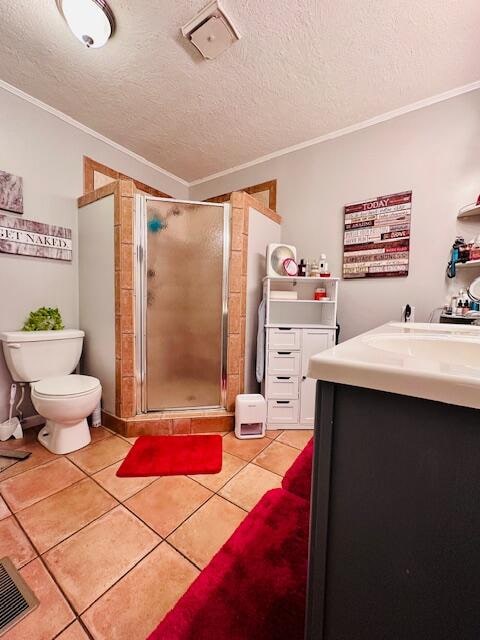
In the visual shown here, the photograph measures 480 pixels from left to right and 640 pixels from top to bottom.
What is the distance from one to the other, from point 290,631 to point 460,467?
0.80 m

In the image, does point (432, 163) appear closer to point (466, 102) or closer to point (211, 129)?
point (466, 102)

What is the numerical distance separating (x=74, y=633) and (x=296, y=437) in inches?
56.7

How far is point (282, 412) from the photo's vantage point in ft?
6.53

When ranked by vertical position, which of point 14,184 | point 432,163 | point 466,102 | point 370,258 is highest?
point 466,102

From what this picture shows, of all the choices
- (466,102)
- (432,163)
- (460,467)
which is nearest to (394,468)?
(460,467)

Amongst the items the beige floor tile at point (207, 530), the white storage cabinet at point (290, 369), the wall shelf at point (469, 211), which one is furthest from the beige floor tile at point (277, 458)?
the wall shelf at point (469, 211)

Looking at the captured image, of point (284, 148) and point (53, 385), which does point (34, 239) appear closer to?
point (53, 385)

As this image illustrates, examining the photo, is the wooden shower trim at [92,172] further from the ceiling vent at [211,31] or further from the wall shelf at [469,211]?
the wall shelf at [469,211]

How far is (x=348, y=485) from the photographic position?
46cm

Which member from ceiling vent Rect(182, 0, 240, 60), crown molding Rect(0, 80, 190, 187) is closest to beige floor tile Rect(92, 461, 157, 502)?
ceiling vent Rect(182, 0, 240, 60)

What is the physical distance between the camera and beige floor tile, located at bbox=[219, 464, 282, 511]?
1261 mm

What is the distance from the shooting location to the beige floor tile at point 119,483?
130 cm

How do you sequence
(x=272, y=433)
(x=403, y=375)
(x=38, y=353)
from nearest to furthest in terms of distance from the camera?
1. (x=403, y=375)
2. (x=38, y=353)
3. (x=272, y=433)

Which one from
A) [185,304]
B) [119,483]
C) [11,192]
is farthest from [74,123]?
[119,483]
